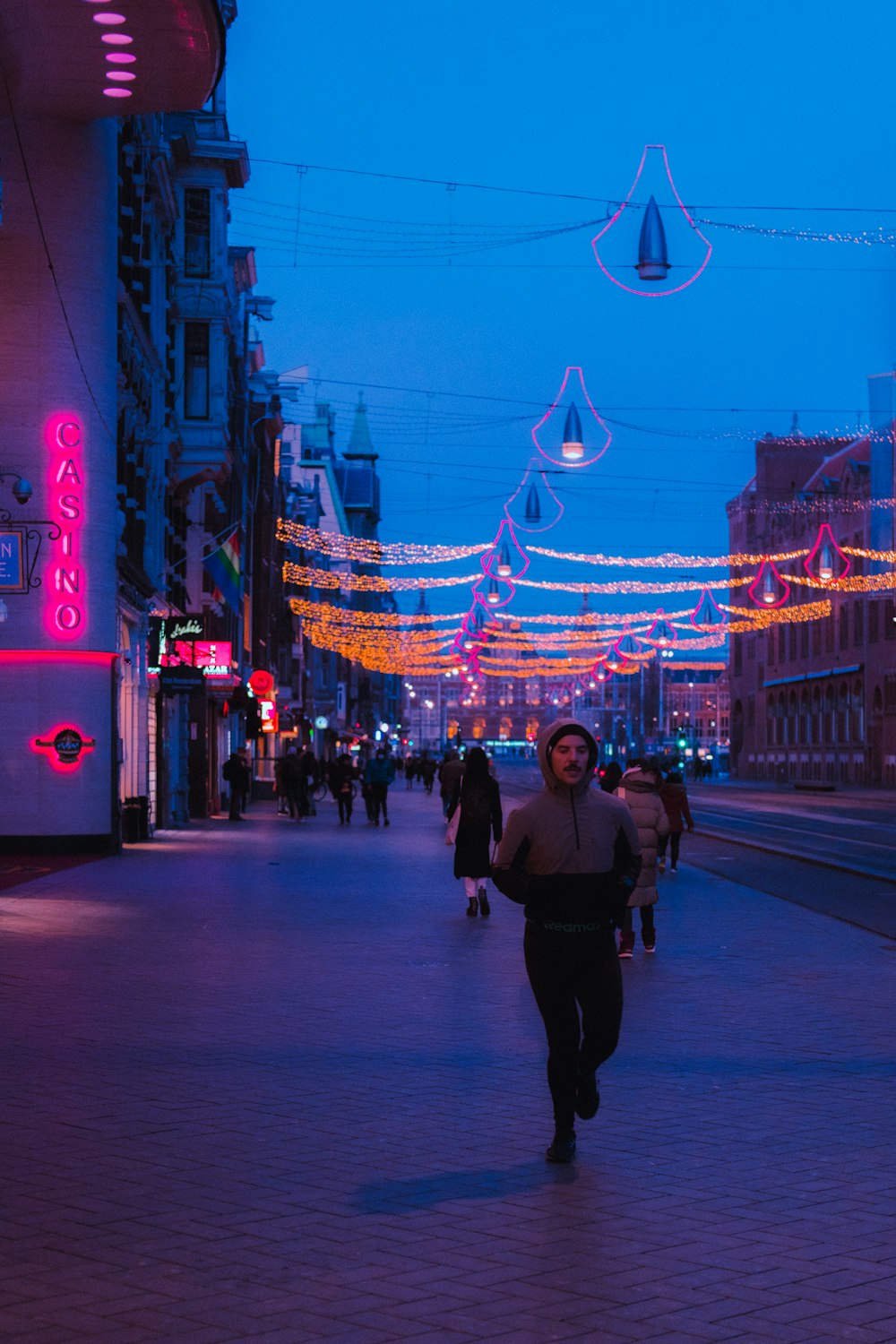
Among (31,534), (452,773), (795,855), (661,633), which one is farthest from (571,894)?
(661,633)

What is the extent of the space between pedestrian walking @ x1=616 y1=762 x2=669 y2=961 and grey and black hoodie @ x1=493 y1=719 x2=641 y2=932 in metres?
7.39

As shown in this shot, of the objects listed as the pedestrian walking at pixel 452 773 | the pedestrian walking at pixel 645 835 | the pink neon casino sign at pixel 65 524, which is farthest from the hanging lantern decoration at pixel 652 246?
the pink neon casino sign at pixel 65 524

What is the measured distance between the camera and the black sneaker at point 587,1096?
307 inches

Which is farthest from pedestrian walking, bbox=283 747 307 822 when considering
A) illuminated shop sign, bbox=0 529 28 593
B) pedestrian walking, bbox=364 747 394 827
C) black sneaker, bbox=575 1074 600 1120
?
black sneaker, bbox=575 1074 600 1120

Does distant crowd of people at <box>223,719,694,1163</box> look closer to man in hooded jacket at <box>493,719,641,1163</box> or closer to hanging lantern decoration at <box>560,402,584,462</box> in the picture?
man in hooded jacket at <box>493,719,641,1163</box>

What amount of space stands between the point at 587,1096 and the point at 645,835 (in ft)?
26.0

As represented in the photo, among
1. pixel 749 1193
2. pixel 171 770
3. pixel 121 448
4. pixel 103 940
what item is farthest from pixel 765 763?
pixel 749 1193

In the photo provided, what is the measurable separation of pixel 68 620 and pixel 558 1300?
24.7 metres

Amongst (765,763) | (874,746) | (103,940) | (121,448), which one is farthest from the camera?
(765,763)

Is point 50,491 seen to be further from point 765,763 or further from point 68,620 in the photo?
point 765,763

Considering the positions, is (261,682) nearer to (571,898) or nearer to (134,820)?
(134,820)

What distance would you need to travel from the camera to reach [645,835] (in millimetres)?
15648

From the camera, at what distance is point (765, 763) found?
11675 cm

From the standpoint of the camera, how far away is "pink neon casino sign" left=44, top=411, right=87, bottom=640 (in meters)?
29.2
